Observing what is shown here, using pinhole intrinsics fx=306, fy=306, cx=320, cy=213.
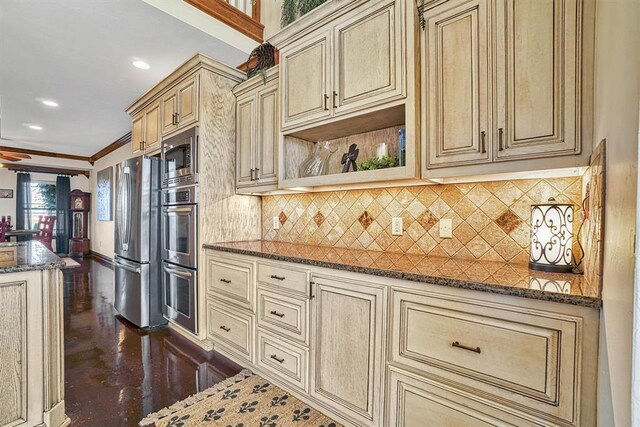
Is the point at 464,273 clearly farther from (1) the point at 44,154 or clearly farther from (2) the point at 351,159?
(1) the point at 44,154

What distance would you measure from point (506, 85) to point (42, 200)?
11.4 meters

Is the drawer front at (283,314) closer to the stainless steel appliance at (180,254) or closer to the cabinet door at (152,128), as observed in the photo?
the stainless steel appliance at (180,254)

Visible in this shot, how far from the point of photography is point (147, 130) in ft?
11.6

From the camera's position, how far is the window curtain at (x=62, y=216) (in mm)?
8602

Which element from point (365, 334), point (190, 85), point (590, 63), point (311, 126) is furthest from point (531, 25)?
point (190, 85)

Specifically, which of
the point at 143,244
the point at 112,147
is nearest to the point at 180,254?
the point at 143,244

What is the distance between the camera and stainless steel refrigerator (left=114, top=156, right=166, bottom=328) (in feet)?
10.2

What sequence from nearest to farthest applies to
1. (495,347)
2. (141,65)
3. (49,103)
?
1. (495,347)
2. (141,65)
3. (49,103)

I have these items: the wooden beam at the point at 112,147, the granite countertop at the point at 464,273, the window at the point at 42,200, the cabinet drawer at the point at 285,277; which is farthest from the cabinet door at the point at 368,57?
the window at the point at 42,200

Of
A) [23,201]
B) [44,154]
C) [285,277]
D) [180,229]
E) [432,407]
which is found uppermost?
[44,154]

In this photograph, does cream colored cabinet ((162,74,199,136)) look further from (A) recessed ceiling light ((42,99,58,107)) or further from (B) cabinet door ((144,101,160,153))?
(A) recessed ceiling light ((42,99,58,107))

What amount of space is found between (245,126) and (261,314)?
1647mm

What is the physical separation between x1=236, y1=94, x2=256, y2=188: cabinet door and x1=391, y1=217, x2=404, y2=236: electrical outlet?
4.20 feet

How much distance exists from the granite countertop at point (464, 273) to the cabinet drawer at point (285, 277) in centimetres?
7
